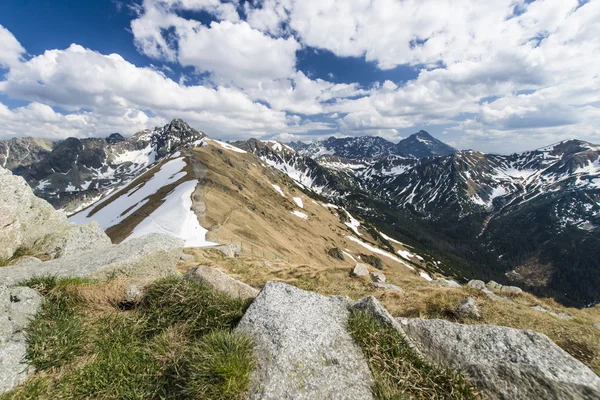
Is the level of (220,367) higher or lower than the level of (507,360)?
lower

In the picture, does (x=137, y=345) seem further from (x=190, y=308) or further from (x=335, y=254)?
(x=335, y=254)

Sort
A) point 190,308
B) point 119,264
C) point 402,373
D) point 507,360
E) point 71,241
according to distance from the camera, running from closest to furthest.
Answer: point 402,373 < point 507,360 < point 190,308 < point 119,264 < point 71,241

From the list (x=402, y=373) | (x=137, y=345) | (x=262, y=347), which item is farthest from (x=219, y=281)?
(x=402, y=373)

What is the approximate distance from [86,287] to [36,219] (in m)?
14.8

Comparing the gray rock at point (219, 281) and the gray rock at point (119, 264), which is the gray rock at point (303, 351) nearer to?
the gray rock at point (219, 281)

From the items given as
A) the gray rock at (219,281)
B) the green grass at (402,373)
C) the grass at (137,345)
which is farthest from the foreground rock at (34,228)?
the green grass at (402,373)

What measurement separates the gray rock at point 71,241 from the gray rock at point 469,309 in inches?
807

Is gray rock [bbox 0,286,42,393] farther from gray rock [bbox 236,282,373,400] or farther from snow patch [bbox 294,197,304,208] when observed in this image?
snow patch [bbox 294,197,304,208]

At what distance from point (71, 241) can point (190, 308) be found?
48.1 ft

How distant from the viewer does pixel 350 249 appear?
144250mm

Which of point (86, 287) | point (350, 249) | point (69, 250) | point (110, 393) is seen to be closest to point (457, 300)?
point (110, 393)

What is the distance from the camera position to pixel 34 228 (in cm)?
1648

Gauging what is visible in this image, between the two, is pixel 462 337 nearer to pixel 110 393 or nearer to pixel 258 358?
pixel 258 358

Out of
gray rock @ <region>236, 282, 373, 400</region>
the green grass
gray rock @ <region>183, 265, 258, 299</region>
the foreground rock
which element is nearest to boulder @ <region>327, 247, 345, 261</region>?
the foreground rock
